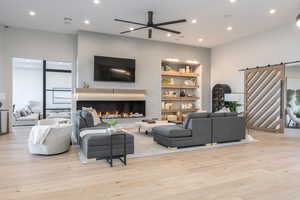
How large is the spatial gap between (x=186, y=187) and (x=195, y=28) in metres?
5.63

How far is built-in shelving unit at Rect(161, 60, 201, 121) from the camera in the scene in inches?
339

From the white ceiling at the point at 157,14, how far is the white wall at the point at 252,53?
1.14 ft

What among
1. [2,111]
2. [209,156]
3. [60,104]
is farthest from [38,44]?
[209,156]

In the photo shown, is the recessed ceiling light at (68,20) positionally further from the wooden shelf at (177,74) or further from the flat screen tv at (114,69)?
the wooden shelf at (177,74)

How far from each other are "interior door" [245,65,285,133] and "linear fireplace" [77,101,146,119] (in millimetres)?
4056

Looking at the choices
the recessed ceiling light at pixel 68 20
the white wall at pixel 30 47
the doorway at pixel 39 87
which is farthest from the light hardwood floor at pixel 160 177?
the doorway at pixel 39 87

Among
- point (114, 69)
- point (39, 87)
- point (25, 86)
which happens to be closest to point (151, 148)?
point (114, 69)

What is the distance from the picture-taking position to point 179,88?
30.0 feet

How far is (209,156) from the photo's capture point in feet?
13.0

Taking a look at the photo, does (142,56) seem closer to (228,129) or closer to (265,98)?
(228,129)

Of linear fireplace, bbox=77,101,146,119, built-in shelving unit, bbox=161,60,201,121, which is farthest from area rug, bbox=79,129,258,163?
built-in shelving unit, bbox=161,60,201,121

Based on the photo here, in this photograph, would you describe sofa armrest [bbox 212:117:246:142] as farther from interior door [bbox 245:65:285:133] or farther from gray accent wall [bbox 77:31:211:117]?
gray accent wall [bbox 77:31:211:117]

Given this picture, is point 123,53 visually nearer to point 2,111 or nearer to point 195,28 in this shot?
point 195,28

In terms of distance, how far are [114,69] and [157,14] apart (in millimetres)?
2672
